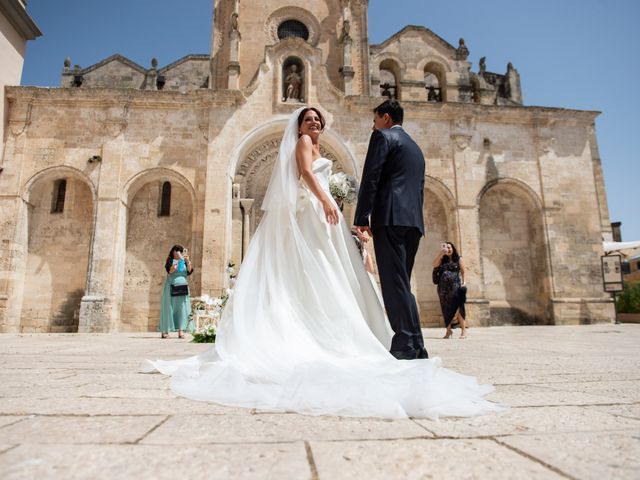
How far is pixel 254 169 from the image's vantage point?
13828 mm

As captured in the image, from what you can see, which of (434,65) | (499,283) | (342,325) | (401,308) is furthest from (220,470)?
(434,65)

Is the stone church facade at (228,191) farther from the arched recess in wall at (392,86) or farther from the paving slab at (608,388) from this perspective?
the paving slab at (608,388)

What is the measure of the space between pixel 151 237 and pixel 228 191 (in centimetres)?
302

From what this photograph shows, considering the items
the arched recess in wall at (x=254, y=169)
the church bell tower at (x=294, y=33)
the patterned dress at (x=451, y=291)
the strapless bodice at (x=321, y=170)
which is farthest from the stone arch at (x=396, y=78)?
the strapless bodice at (x=321, y=170)

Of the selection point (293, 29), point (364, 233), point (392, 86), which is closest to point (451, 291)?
point (364, 233)

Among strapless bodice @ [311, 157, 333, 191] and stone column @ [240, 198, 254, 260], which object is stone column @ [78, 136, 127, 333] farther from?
strapless bodice @ [311, 157, 333, 191]

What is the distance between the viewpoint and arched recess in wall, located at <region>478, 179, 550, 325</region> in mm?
13820

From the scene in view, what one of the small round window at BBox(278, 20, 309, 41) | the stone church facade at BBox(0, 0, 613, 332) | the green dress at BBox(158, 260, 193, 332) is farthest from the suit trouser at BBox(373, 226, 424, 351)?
the small round window at BBox(278, 20, 309, 41)

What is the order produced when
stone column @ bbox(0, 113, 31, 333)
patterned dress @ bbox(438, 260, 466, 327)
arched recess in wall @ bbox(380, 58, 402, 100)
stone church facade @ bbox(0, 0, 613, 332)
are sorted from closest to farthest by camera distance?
patterned dress @ bbox(438, 260, 466, 327) → stone column @ bbox(0, 113, 31, 333) → stone church facade @ bbox(0, 0, 613, 332) → arched recess in wall @ bbox(380, 58, 402, 100)

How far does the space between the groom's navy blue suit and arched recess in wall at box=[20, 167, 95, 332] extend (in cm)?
1199

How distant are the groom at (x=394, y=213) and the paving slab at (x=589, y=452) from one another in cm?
175

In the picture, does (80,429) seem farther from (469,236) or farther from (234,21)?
(234,21)

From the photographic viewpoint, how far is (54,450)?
1.29 meters

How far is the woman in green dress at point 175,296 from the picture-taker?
348 inches
